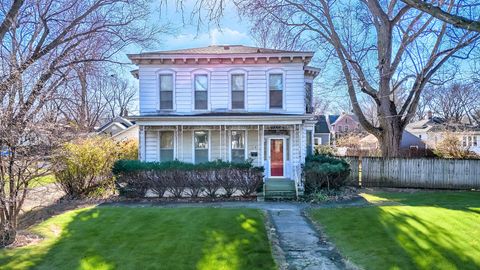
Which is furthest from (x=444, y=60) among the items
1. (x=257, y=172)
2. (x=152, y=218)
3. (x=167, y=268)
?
(x=167, y=268)

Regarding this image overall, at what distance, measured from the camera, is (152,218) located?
391 inches

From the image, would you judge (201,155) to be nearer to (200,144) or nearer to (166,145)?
(200,144)

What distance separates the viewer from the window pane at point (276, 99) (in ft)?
55.9

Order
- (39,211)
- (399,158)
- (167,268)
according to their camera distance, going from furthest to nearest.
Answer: (399,158) → (39,211) → (167,268)

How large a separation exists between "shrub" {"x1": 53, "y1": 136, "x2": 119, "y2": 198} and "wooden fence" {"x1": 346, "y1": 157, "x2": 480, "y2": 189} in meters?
12.4

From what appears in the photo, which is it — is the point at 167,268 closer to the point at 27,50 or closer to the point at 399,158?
the point at 27,50

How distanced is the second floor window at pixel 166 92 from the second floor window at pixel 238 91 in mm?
3045

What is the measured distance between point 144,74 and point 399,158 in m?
13.6

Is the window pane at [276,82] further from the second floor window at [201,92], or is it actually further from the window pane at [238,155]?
the window pane at [238,155]

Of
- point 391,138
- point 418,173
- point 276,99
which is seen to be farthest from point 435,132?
point 276,99

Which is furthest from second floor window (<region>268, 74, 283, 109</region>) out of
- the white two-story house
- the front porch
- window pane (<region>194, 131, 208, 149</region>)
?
window pane (<region>194, 131, 208, 149</region>)

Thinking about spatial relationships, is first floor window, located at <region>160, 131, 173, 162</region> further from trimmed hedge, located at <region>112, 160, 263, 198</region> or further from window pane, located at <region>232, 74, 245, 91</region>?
window pane, located at <region>232, 74, 245, 91</region>

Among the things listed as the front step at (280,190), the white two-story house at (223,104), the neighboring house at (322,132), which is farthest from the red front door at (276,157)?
the neighboring house at (322,132)

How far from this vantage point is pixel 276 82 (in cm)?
1702
